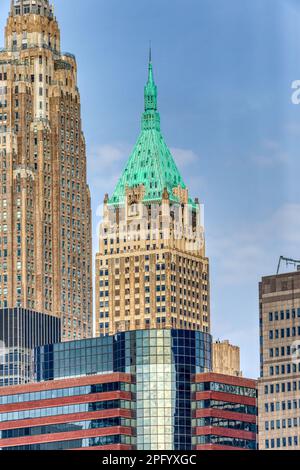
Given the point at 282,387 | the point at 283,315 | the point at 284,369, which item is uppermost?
the point at 283,315

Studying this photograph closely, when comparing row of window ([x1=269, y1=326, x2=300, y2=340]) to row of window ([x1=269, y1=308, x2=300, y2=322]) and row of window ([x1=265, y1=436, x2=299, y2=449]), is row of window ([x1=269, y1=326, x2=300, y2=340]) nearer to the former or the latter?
row of window ([x1=269, y1=308, x2=300, y2=322])

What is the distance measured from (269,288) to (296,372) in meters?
10.5

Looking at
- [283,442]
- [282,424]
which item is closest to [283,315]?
[282,424]

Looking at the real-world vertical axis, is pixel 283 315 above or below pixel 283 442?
above

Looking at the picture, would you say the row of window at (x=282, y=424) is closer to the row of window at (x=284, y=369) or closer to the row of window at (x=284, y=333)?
the row of window at (x=284, y=369)

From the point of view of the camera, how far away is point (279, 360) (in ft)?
616

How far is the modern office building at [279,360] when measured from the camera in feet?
607

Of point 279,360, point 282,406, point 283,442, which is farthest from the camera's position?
point 279,360

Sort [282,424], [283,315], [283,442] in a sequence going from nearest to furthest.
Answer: [283,442] → [282,424] → [283,315]

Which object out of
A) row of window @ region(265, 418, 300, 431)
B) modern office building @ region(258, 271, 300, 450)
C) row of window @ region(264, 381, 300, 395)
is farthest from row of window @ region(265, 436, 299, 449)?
row of window @ region(264, 381, 300, 395)

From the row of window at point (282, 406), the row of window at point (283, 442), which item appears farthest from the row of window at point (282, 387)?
the row of window at point (283, 442)

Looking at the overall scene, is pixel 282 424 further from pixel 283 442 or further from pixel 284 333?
pixel 284 333
